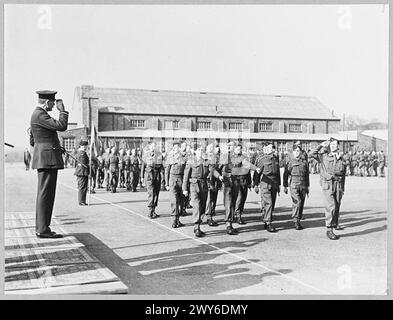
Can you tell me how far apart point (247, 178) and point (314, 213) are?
3032mm

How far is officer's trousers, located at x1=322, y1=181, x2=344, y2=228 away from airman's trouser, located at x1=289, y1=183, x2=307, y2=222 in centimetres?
105

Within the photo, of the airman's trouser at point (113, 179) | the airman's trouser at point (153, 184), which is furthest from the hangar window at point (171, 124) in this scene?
the airman's trouser at point (153, 184)

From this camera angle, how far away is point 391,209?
6.80 meters

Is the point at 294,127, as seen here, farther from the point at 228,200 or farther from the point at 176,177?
the point at 228,200

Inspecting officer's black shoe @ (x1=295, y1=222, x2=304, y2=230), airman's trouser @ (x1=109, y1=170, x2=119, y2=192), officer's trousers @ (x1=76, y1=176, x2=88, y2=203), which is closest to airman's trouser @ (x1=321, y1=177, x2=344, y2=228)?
officer's black shoe @ (x1=295, y1=222, x2=304, y2=230)

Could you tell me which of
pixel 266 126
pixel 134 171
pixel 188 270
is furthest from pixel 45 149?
pixel 266 126

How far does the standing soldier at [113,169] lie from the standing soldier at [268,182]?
9222mm

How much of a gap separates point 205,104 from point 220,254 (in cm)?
2887

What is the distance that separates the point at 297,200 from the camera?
423 inches

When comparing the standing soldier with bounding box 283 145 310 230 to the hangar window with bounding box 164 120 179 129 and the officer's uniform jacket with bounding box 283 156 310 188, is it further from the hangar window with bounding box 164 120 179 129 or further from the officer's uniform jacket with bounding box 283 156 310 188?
the hangar window with bounding box 164 120 179 129

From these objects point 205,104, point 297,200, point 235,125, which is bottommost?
point 297,200

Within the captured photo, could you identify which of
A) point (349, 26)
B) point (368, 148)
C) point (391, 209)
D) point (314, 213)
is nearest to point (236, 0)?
point (349, 26)

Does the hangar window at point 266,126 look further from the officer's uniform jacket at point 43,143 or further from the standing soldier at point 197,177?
the officer's uniform jacket at point 43,143

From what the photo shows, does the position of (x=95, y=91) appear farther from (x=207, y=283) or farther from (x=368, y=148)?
(x=207, y=283)
